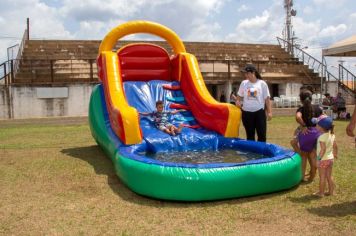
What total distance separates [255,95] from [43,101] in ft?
40.2

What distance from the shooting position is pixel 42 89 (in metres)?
15.6

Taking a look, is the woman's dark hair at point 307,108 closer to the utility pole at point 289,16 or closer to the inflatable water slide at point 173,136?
the inflatable water slide at point 173,136

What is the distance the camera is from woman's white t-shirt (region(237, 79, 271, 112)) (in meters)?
5.12

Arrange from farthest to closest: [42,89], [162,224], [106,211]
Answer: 1. [42,89]
2. [106,211]
3. [162,224]

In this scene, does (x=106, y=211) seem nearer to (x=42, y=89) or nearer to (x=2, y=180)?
(x=2, y=180)

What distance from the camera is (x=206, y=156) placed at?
16.4ft

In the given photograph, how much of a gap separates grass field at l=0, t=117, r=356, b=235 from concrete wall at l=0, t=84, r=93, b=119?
10856 mm

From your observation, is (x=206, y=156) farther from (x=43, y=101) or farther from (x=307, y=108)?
(x=43, y=101)

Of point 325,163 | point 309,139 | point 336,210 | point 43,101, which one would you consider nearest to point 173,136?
point 309,139

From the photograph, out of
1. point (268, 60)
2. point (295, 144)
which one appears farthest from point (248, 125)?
point (268, 60)

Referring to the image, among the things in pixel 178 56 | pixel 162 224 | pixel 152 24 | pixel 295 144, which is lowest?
pixel 162 224

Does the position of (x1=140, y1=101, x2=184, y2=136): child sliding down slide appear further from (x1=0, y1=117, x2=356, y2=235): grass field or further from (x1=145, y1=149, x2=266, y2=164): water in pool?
(x1=0, y1=117, x2=356, y2=235): grass field

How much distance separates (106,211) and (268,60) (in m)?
19.8

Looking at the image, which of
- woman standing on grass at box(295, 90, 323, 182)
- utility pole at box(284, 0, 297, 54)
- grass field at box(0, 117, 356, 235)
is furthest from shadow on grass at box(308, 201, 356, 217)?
utility pole at box(284, 0, 297, 54)
